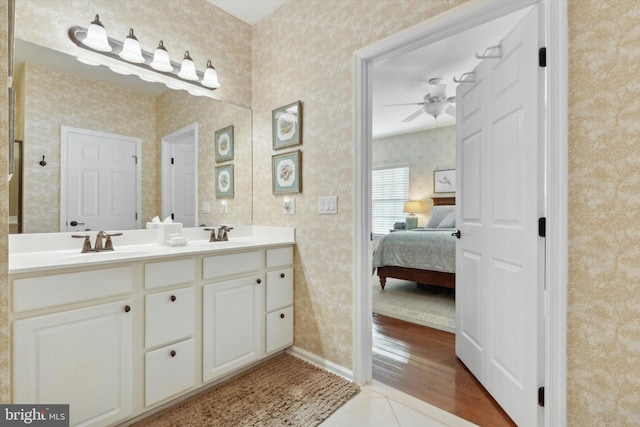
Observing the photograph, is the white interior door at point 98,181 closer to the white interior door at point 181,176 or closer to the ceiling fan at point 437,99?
the white interior door at point 181,176

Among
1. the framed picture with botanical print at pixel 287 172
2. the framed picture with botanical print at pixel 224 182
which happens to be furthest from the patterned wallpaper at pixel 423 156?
the framed picture with botanical print at pixel 224 182

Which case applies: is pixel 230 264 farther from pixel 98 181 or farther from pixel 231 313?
pixel 98 181

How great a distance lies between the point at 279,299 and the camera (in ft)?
7.43

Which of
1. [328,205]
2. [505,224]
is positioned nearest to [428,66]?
[328,205]

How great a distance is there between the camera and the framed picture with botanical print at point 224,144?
250cm

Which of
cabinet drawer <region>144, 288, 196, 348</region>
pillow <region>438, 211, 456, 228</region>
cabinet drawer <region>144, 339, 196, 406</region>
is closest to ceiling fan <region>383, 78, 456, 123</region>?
pillow <region>438, 211, 456, 228</region>

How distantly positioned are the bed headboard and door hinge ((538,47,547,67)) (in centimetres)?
463

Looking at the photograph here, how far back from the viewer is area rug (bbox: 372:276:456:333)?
3.00 metres

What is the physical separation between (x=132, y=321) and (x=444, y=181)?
18.4 ft

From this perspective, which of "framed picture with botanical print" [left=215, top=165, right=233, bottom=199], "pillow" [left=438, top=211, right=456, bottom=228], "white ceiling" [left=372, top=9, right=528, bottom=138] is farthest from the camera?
"pillow" [left=438, top=211, right=456, bottom=228]

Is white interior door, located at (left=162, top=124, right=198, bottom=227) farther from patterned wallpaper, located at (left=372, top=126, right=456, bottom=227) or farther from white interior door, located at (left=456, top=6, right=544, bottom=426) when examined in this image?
patterned wallpaper, located at (left=372, top=126, right=456, bottom=227)

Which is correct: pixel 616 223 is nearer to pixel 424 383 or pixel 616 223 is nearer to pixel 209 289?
pixel 424 383

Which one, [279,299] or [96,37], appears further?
[279,299]

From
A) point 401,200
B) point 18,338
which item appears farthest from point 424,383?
point 401,200
